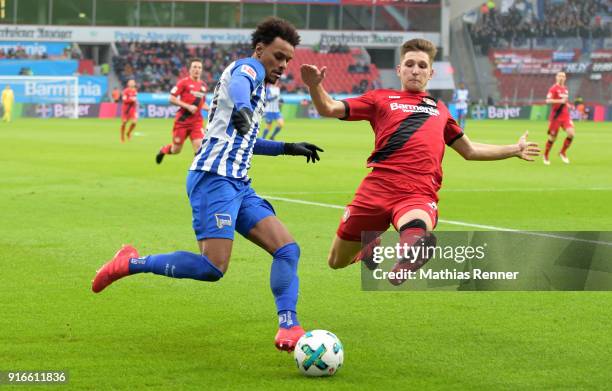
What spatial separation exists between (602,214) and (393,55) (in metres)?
62.7

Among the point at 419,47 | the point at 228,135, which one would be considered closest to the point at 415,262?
the point at 228,135

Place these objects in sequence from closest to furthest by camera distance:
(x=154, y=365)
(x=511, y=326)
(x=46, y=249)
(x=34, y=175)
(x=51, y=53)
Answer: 1. (x=154, y=365)
2. (x=511, y=326)
3. (x=46, y=249)
4. (x=34, y=175)
5. (x=51, y=53)

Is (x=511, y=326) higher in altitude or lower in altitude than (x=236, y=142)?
lower

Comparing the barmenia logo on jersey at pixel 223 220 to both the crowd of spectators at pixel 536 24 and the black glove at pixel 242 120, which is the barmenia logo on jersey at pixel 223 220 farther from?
the crowd of spectators at pixel 536 24

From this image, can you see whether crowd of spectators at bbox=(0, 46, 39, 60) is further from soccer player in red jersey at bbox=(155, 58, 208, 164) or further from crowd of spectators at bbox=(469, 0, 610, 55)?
soccer player in red jersey at bbox=(155, 58, 208, 164)

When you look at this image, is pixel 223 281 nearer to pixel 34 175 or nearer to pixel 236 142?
pixel 236 142

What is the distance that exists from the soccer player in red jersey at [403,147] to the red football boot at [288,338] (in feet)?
4.77

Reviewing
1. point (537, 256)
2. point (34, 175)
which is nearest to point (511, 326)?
point (537, 256)

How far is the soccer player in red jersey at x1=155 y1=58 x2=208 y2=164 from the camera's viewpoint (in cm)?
2309

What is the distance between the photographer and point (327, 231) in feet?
43.6

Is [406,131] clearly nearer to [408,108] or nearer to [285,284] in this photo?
[408,108]

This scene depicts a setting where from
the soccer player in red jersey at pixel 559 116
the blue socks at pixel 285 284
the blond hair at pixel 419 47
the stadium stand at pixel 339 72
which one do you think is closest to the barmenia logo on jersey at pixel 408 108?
the blond hair at pixel 419 47

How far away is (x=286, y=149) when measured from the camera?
7.57m

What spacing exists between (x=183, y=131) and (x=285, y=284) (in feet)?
54.4
